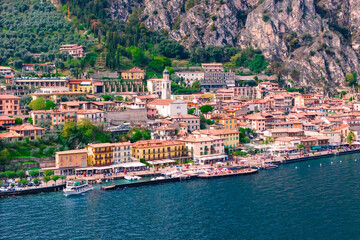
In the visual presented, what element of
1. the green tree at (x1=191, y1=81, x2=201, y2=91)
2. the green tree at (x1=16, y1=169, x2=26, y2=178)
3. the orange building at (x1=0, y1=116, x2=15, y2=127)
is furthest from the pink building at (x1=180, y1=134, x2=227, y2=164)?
the green tree at (x1=191, y1=81, x2=201, y2=91)

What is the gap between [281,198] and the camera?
60469 mm

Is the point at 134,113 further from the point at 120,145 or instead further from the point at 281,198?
the point at 281,198

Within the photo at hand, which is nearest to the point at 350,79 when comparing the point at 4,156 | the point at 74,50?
the point at 74,50

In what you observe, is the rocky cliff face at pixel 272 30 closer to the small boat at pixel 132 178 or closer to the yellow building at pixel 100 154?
the yellow building at pixel 100 154

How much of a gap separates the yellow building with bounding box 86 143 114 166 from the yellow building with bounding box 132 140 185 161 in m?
4.10

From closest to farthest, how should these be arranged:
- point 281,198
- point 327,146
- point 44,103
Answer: point 281,198 → point 44,103 → point 327,146

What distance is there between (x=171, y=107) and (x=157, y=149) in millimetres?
17567

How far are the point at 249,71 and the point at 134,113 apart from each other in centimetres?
5130

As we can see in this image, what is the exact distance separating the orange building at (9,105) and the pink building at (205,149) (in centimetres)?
2640

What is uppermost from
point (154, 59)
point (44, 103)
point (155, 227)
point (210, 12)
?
point (210, 12)

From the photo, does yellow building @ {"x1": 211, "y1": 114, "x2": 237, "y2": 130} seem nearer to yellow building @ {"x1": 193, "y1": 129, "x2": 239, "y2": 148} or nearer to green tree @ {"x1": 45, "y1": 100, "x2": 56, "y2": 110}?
yellow building @ {"x1": 193, "y1": 129, "x2": 239, "y2": 148}

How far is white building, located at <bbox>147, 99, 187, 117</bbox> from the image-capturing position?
308 ft

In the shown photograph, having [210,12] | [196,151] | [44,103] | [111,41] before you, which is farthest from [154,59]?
[196,151]

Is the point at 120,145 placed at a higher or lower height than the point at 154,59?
lower
